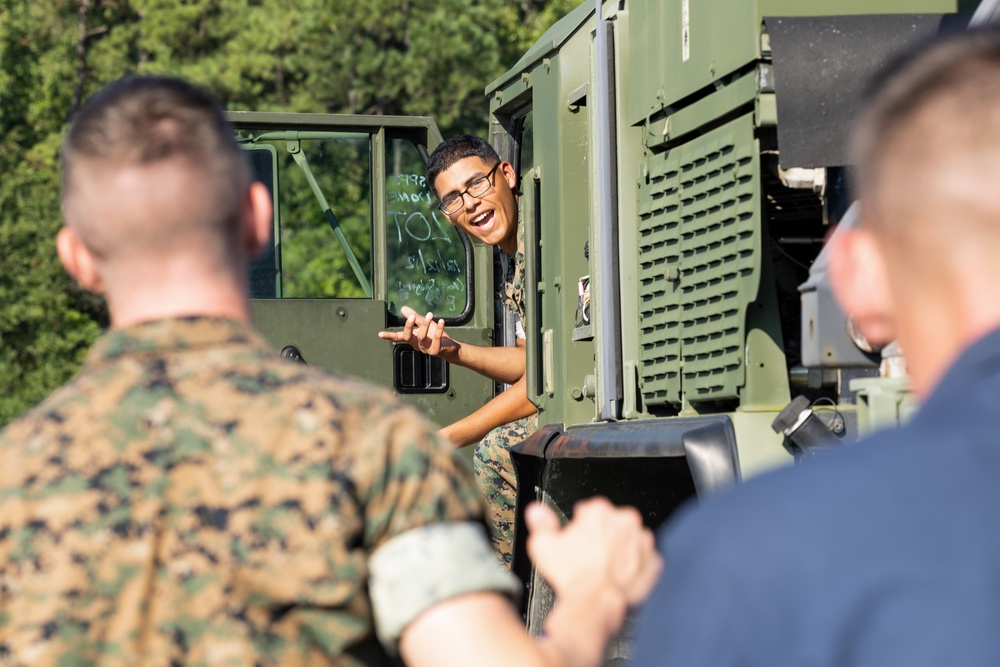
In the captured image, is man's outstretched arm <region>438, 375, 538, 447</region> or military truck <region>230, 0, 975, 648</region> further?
man's outstretched arm <region>438, 375, 538, 447</region>

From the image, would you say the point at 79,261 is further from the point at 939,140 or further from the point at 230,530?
the point at 939,140

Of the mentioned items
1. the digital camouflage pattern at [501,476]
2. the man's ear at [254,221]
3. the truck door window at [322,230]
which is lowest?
the digital camouflage pattern at [501,476]

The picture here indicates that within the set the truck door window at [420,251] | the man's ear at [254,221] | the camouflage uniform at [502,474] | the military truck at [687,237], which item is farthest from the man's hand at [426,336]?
the man's ear at [254,221]

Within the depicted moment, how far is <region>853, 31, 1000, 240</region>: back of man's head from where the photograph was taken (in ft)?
4.67

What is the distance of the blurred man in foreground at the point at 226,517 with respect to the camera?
5.80 feet

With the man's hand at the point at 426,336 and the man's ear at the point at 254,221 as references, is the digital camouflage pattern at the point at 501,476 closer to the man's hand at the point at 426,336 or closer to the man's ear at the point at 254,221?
the man's hand at the point at 426,336

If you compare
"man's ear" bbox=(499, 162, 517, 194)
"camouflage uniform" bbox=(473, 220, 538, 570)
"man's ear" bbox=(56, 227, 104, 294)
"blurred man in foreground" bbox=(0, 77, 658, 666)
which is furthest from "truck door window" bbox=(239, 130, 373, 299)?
"blurred man in foreground" bbox=(0, 77, 658, 666)

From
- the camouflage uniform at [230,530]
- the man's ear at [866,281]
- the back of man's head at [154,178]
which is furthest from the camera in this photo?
the back of man's head at [154,178]

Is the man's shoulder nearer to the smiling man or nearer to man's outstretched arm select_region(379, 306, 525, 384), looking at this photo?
man's outstretched arm select_region(379, 306, 525, 384)

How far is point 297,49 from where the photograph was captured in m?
26.2

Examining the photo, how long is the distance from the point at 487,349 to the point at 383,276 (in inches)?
43.5

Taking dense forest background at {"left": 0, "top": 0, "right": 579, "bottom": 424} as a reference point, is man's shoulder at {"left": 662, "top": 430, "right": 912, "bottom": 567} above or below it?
below

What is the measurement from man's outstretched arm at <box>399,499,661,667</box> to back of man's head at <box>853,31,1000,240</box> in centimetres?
51

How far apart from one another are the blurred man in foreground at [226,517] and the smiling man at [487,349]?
14.6 feet
